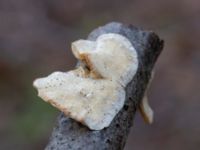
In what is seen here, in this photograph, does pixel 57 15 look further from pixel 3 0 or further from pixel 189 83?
pixel 189 83

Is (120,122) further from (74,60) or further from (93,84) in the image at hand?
(74,60)

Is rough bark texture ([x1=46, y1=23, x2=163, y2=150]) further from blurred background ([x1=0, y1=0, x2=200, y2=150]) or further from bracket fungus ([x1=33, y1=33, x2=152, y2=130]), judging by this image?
blurred background ([x1=0, y1=0, x2=200, y2=150])

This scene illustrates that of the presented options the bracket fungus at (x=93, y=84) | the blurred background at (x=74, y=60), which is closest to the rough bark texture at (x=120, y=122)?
the bracket fungus at (x=93, y=84)

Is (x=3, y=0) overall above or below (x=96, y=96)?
below

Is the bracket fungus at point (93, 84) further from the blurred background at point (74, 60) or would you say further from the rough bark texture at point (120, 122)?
the blurred background at point (74, 60)

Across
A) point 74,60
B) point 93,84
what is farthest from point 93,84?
point 74,60

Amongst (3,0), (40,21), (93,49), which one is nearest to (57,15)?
(40,21)

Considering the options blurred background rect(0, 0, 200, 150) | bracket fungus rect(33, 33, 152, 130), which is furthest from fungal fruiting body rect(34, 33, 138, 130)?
blurred background rect(0, 0, 200, 150)
